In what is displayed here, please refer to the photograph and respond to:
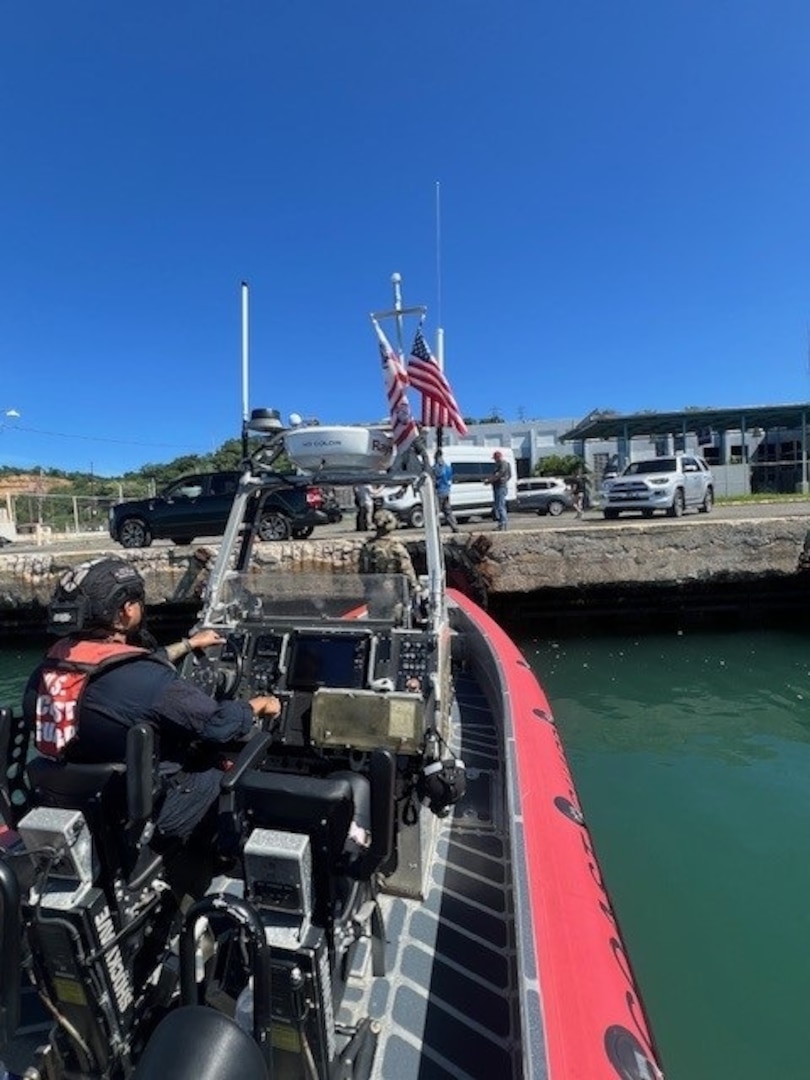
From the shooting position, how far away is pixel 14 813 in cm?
200

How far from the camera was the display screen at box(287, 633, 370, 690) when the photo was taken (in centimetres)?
313

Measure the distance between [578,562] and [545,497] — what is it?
12676 mm

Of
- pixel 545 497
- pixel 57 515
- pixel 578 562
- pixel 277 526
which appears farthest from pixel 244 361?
pixel 57 515

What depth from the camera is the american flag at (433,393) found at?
13.7 feet

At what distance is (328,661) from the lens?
3.21 meters

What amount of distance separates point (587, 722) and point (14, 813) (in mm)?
5094

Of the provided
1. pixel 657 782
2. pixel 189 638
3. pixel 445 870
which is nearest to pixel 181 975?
pixel 445 870

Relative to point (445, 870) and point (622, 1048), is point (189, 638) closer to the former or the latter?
point (445, 870)

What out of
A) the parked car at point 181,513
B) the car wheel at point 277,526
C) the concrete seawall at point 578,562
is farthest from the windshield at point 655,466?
the car wheel at point 277,526

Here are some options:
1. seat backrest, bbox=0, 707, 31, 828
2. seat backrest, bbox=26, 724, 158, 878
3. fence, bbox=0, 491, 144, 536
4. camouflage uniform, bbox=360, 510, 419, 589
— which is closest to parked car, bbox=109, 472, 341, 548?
camouflage uniform, bbox=360, 510, 419, 589

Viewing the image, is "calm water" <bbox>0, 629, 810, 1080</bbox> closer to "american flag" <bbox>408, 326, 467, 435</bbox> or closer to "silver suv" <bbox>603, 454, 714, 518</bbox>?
"american flag" <bbox>408, 326, 467, 435</bbox>

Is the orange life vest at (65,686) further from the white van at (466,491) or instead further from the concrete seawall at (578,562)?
the white van at (466,491)

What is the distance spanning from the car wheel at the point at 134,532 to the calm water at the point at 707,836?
4.80 metres

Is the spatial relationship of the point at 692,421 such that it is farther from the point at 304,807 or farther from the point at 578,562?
the point at 304,807
